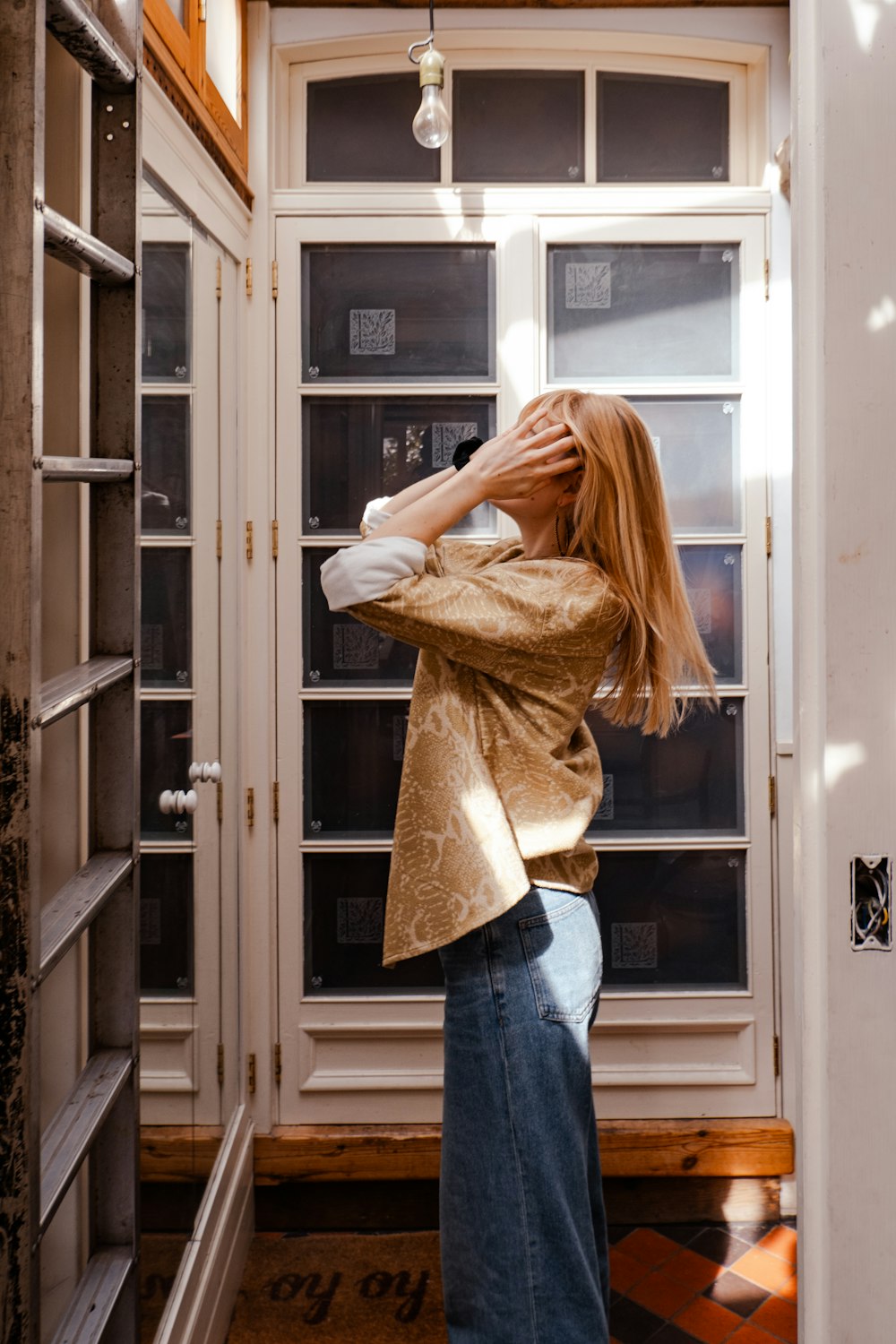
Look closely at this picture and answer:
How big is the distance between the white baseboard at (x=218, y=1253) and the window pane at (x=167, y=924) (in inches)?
18.9

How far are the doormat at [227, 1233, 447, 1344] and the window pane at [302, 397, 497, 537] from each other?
1685mm

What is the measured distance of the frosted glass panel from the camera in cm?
218

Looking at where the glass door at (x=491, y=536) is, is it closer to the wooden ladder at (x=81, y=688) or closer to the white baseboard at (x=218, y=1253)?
the white baseboard at (x=218, y=1253)

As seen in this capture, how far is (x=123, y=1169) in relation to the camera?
135cm

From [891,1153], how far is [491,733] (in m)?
0.75

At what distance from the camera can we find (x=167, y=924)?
1.88 meters

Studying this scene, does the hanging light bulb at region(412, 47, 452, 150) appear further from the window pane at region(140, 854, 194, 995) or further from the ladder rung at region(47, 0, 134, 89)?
the window pane at region(140, 854, 194, 995)

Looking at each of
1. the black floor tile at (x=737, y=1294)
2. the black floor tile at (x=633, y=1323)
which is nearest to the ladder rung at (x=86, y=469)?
the black floor tile at (x=633, y=1323)

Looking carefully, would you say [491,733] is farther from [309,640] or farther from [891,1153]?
[309,640]

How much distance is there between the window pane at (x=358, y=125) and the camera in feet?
8.44

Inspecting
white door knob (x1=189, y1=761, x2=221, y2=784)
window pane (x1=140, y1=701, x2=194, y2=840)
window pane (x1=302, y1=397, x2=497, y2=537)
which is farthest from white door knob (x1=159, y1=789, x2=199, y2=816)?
window pane (x1=302, y1=397, x2=497, y2=537)

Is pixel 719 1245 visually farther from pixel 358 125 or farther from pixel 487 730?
pixel 358 125

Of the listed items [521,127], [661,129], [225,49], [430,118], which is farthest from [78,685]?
[661,129]

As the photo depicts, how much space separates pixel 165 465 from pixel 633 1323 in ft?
6.38
